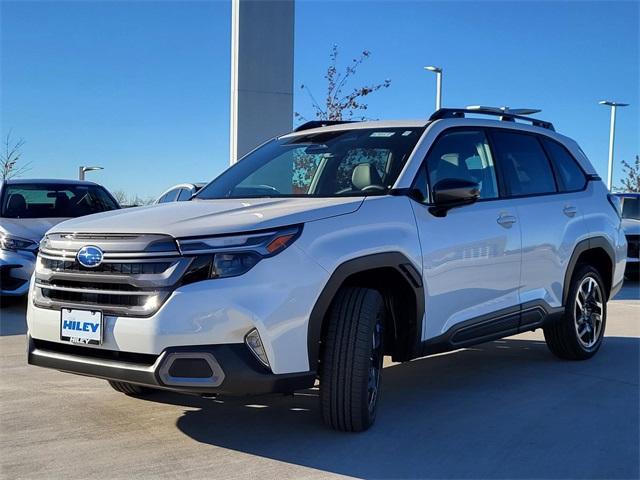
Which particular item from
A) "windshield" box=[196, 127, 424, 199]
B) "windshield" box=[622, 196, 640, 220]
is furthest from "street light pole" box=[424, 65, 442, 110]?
"windshield" box=[196, 127, 424, 199]

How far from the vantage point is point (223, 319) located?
11.2 feet

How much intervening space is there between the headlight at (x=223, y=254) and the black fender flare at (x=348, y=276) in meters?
0.37

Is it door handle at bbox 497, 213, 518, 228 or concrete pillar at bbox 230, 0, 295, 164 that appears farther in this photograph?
concrete pillar at bbox 230, 0, 295, 164

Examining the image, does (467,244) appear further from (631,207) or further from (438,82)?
(438,82)

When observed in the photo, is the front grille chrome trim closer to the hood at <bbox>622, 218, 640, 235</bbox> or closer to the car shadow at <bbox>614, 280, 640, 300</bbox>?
the car shadow at <bbox>614, 280, 640, 300</bbox>

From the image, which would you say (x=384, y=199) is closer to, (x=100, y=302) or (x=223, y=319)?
(x=223, y=319)

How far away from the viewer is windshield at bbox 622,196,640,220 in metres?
13.6

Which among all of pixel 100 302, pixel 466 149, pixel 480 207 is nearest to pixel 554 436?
pixel 480 207

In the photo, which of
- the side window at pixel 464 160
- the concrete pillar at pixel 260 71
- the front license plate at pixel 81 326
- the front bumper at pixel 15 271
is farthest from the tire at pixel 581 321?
the concrete pillar at pixel 260 71

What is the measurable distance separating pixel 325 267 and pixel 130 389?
6.24 ft

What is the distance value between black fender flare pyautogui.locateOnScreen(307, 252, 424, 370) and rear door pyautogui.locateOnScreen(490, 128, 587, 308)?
129 centimetres

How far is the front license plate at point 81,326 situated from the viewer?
361cm

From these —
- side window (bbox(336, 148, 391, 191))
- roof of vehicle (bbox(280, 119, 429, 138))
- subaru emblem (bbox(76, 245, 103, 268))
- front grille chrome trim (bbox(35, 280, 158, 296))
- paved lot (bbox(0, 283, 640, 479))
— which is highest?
roof of vehicle (bbox(280, 119, 429, 138))

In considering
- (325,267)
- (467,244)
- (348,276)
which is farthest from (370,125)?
(325,267)
